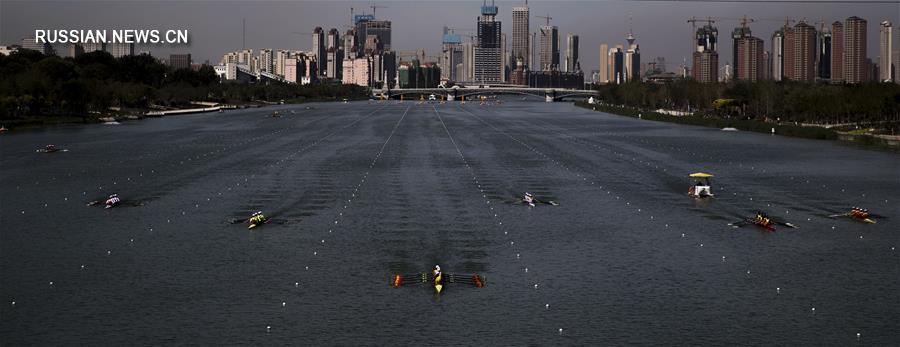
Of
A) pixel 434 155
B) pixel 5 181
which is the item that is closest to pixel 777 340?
pixel 5 181

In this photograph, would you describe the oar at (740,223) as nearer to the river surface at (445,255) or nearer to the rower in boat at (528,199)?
the river surface at (445,255)

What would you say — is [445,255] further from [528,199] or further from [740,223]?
[740,223]

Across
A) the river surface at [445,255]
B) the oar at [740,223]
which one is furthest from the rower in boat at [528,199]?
the oar at [740,223]

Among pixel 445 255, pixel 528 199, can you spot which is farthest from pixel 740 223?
pixel 445 255

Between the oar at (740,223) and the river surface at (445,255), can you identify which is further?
the oar at (740,223)

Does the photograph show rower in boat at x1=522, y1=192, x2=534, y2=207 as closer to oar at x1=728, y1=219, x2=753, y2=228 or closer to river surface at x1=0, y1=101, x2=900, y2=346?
river surface at x1=0, y1=101, x2=900, y2=346

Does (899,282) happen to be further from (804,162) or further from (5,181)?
(5,181)

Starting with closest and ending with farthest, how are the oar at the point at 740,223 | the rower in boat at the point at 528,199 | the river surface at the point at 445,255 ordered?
the river surface at the point at 445,255 < the oar at the point at 740,223 < the rower in boat at the point at 528,199

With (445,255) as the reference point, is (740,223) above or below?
above
